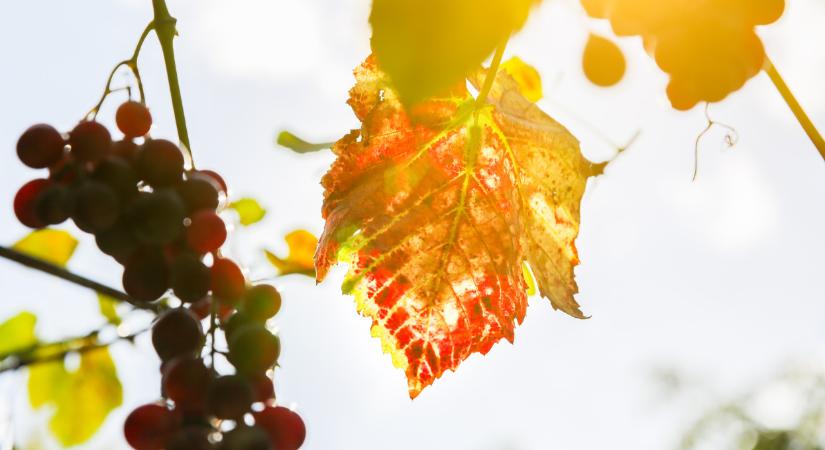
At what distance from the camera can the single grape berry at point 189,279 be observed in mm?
705

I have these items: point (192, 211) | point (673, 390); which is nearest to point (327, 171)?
point (192, 211)

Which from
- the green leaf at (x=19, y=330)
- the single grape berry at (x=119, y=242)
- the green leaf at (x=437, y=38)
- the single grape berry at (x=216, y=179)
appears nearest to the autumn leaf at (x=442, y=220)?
the single grape berry at (x=216, y=179)

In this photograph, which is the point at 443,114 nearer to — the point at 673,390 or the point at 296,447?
the point at 296,447

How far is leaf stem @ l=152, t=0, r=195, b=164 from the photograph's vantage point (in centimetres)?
79

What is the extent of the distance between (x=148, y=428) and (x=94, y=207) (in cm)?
18

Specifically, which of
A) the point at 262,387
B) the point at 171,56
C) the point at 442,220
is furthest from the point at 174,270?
the point at 442,220

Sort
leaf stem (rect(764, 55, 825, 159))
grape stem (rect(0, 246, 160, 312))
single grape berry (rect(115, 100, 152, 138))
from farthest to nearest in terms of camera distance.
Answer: single grape berry (rect(115, 100, 152, 138)), grape stem (rect(0, 246, 160, 312)), leaf stem (rect(764, 55, 825, 159))

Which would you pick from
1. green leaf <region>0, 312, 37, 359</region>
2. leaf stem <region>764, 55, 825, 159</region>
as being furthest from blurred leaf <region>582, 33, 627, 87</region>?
green leaf <region>0, 312, 37, 359</region>

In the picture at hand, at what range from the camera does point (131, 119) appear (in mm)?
829

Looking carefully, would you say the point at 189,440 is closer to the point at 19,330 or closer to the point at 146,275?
the point at 146,275

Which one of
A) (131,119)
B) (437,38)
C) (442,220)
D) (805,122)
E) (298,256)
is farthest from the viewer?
(298,256)

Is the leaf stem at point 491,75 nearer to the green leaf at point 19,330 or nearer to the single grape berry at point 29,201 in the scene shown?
the single grape berry at point 29,201

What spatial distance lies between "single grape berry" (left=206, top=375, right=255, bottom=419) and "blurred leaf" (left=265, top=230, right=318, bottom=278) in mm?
427

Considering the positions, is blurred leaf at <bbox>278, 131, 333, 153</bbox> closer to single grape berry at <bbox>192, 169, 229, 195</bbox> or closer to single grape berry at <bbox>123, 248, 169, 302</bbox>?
single grape berry at <bbox>192, 169, 229, 195</bbox>
